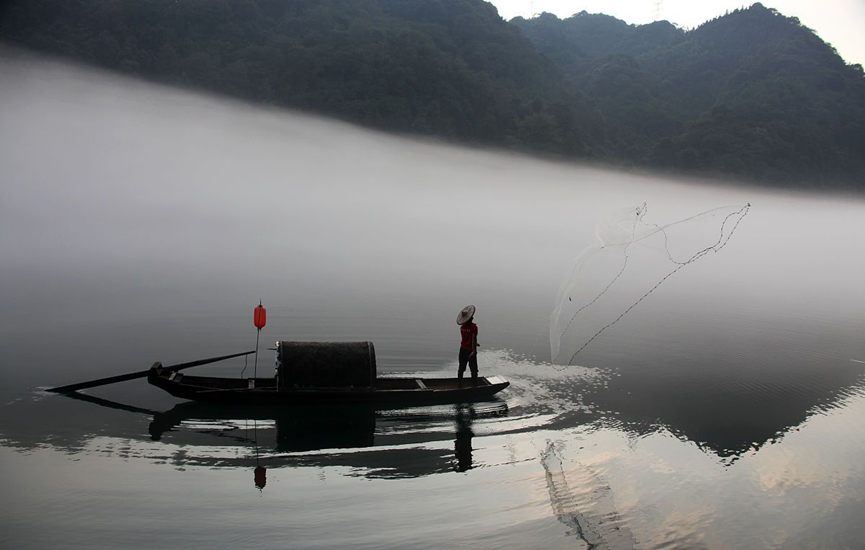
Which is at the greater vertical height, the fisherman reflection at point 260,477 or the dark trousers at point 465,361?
the dark trousers at point 465,361

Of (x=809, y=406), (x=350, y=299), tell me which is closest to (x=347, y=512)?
(x=809, y=406)

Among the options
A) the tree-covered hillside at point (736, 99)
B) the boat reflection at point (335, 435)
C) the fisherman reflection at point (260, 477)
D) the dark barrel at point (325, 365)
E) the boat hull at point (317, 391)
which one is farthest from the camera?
the tree-covered hillside at point (736, 99)

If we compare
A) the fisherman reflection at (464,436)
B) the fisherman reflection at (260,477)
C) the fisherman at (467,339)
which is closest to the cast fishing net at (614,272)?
the fisherman at (467,339)

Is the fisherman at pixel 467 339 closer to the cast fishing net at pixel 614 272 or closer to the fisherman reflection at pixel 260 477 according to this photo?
the cast fishing net at pixel 614 272

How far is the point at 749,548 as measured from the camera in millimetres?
10984

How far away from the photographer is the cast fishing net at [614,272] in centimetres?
1576

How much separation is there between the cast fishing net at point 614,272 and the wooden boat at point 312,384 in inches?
163

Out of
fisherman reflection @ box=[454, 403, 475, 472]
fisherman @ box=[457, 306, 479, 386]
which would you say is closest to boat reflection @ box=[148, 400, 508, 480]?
fisherman reflection @ box=[454, 403, 475, 472]

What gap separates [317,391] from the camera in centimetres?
1541

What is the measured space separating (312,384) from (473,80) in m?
82.3

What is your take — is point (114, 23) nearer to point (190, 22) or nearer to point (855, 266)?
point (190, 22)

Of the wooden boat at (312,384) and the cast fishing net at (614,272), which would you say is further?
the cast fishing net at (614,272)

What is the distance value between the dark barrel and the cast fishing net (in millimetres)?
4836

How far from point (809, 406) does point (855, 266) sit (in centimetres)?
6174
